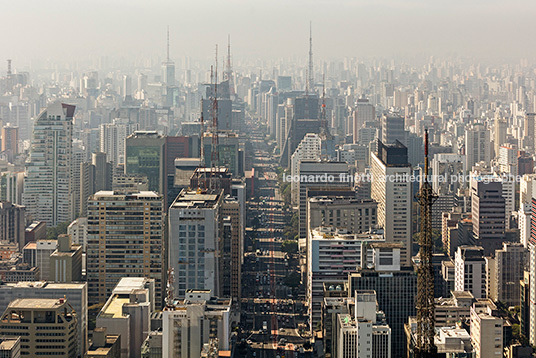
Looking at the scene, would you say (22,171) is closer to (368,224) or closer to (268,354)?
(368,224)

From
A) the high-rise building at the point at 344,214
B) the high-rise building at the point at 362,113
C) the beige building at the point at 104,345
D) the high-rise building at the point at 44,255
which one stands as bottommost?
the beige building at the point at 104,345

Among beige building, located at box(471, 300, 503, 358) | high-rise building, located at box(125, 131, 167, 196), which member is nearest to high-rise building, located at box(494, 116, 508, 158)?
high-rise building, located at box(125, 131, 167, 196)

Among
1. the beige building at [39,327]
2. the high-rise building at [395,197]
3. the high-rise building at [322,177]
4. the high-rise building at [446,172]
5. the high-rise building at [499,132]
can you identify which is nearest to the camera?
the beige building at [39,327]

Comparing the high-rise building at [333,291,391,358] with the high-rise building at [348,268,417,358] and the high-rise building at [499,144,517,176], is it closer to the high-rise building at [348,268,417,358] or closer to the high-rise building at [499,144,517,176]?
the high-rise building at [348,268,417,358]

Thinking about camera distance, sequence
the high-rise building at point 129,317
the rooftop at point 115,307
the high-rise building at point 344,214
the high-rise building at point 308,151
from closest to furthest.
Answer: the high-rise building at point 129,317, the rooftop at point 115,307, the high-rise building at point 344,214, the high-rise building at point 308,151

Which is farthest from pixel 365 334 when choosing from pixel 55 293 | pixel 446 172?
pixel 446 172

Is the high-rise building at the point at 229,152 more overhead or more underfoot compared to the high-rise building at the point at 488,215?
more overhead

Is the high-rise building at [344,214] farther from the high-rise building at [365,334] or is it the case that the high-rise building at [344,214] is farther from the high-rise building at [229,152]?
the high-rise building at [229,152]

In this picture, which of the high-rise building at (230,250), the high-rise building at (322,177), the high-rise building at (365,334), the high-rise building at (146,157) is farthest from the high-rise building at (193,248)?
the high-rise building at (146,157)

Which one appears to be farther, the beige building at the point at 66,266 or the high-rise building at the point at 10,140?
the high-rise building at the point at 10,140
